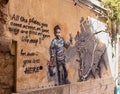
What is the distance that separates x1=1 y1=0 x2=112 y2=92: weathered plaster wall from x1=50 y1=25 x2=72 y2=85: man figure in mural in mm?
215

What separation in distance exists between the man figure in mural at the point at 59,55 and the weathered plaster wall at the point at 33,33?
215 mm

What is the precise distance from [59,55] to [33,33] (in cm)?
163

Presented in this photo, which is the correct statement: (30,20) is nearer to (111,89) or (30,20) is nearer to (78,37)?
(78,37)

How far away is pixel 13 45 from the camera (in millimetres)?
7016

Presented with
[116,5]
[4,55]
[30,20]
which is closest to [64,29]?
[30,20]

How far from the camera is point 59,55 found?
30.0 feet

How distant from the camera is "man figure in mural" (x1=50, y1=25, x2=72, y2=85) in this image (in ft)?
28.9

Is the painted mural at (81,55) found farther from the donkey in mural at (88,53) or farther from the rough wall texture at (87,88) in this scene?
the rough wall texture at (87,88)

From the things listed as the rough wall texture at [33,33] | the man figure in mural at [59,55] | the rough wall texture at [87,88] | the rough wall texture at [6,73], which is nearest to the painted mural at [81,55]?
the man figure in mural at [59,55]

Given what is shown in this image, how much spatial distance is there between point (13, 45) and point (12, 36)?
226 mm

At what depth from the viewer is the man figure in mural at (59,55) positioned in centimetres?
881

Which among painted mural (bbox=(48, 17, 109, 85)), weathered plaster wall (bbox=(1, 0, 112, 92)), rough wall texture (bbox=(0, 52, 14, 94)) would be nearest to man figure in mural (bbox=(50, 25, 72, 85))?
painted mural (bbox=(48, 17, 109, 85))

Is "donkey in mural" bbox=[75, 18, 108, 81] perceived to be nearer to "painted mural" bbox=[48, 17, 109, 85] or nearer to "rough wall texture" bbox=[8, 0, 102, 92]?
"painted mural" bbox=[48, 17, 109, 85]

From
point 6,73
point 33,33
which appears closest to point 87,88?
point 33,33
